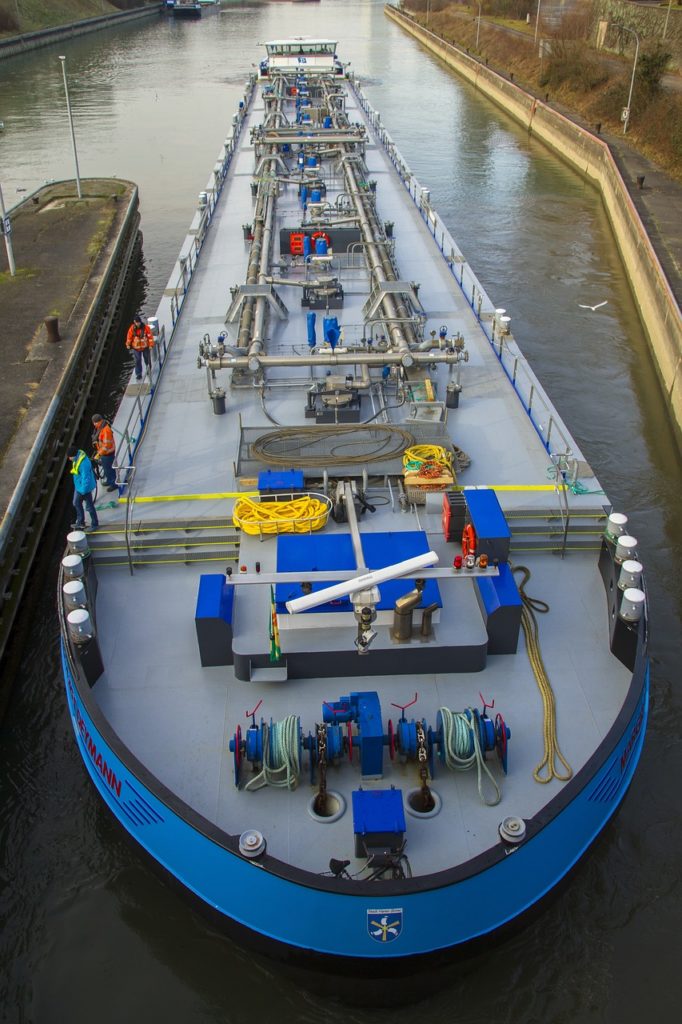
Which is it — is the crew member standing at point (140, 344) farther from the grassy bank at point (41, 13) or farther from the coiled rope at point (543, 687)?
the grassy bank at point (41, 13)

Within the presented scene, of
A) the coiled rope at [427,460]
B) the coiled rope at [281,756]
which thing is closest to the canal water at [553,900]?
the coiled rope at [281,756]

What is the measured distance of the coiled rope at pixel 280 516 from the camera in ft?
36.5

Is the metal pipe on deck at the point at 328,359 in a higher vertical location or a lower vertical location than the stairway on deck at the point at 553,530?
higher

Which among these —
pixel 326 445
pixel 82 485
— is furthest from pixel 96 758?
pixel 326 445

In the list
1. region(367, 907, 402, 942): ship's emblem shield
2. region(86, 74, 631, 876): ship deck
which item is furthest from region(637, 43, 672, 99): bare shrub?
region(367, 907, 402, 942): ship's emblem shield

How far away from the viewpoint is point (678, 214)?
32.0m

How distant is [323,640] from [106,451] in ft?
16.2

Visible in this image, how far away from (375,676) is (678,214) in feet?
95.1

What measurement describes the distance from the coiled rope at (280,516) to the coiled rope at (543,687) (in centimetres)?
292

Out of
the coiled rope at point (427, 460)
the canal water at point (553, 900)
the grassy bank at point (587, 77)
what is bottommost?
the canal water at point (553, 900)

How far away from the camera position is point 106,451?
12.4m

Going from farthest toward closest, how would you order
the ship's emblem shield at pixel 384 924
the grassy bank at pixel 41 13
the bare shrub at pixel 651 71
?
1. the grassy bank at pixel 41 13
2. the bare shrub at pixel 651 71
3. the ship's emblem shield at pixel 384 924

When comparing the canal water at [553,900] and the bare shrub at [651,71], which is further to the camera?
the bare shrub at [651,71]

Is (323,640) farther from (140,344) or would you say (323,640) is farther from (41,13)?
(41,13)
